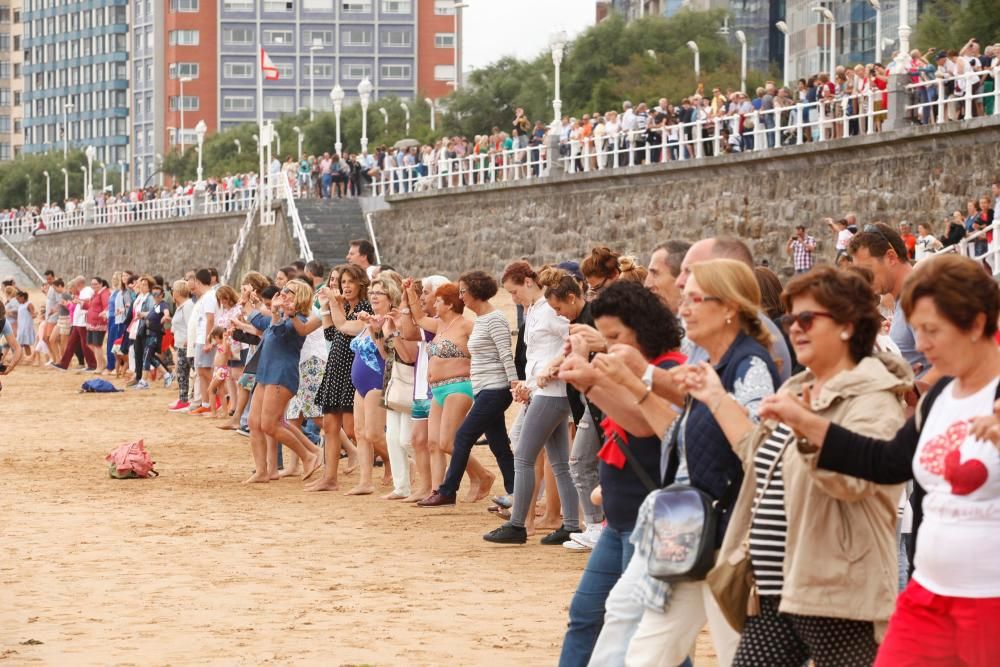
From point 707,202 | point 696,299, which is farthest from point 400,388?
point 707,202

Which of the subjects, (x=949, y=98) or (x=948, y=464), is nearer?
(x=948, y=464)

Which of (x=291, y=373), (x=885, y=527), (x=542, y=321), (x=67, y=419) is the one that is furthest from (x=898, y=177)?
(x=885, y=527)

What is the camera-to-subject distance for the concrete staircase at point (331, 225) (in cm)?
4328

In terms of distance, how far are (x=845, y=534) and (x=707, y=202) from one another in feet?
90.6

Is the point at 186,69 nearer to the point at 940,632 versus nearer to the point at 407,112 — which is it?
the point at 407,112

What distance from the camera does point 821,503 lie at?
4477mm

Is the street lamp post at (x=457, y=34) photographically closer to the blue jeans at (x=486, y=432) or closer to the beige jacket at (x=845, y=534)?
the blue jeans at (x=486, y=432)

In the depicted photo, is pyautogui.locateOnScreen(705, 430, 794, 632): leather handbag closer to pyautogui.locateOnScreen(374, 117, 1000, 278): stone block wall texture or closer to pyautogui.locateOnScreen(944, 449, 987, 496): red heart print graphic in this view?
pyautogui.locateOnScreen(944, 449, 987, 496): red heart print graphic

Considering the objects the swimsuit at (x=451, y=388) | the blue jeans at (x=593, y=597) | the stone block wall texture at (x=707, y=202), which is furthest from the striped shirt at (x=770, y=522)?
the stone block wall texture at (x=707, y=202)

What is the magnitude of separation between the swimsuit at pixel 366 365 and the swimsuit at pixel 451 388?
2.45 feet

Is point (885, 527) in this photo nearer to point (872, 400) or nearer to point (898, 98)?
point (872, 400)

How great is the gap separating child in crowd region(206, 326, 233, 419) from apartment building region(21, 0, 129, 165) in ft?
395

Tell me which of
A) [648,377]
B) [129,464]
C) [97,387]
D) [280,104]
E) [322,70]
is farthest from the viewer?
Result: [280,104]

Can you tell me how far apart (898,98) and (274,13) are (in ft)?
354
